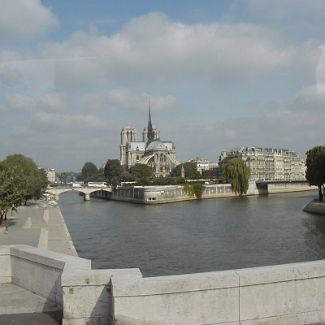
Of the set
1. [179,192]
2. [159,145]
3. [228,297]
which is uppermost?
[159,145]

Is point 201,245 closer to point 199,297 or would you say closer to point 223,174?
point 199,297

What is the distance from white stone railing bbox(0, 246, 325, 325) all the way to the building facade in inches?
6035

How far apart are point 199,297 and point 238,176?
9016cm

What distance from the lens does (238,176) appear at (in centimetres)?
9381

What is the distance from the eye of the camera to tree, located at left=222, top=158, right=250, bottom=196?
9369 cm

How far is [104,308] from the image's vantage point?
5.12 meters

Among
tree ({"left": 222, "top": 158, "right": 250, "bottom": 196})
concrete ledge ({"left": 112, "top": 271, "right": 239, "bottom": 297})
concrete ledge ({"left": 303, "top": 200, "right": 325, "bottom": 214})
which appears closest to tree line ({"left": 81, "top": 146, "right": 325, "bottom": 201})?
tree ({"left": 222, "top": 158, "right": 250, "bottom": 196})

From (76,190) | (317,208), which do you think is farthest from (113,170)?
(317,208)

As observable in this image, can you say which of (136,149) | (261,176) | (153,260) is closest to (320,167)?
(153,260)

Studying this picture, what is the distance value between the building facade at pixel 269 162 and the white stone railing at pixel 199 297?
503 feet

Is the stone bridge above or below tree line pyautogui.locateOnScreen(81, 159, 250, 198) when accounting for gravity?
below

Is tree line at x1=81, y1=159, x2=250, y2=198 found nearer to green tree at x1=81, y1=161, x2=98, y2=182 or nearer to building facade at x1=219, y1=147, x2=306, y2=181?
green tree at x1=81, y1=161, x2=98, y2=182

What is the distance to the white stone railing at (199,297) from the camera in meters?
4.67

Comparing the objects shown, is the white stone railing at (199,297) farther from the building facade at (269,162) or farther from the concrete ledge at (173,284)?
the building facade at (269,162)
